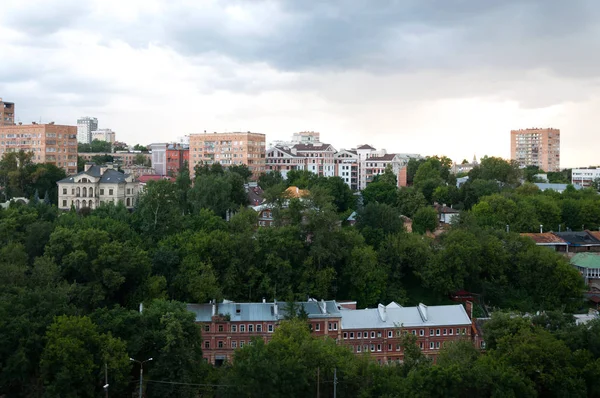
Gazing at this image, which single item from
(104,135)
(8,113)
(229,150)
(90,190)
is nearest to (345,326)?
Result: (90,190)

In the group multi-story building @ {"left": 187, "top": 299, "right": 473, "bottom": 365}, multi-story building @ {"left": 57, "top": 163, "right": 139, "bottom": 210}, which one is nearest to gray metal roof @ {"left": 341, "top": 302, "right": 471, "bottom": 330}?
multi-story building @ {"left": 187, "top": 299, "right": 473, "bottom": 365}

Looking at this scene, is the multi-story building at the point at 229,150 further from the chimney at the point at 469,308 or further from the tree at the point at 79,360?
the tree at the point at 79,360

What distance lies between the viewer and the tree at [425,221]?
57.8 metres

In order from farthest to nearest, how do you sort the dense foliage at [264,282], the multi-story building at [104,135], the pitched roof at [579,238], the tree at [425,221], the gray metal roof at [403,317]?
1. the multi-story building at [104,135]
2. the tree at [425,221]
3. the pitched roof at [579,238]
4. the gray metal roof at [403,317]
5. the dense foliage at [264,282]

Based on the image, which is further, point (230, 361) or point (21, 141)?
point (21, 141)

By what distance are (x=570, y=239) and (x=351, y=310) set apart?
83.8 ft

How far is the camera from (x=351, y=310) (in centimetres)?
3878

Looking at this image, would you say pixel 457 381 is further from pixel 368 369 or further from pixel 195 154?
pixel 195 154

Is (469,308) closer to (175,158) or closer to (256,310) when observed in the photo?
(256,310)

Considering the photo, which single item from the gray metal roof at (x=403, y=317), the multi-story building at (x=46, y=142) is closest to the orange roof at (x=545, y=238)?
the gray metal roof at (x=403, y=317)

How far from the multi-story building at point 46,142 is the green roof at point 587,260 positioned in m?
54.5

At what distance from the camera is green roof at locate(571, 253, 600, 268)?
161ft

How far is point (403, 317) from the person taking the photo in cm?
3838

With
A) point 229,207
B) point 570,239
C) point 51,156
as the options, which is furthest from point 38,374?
point 51,156
